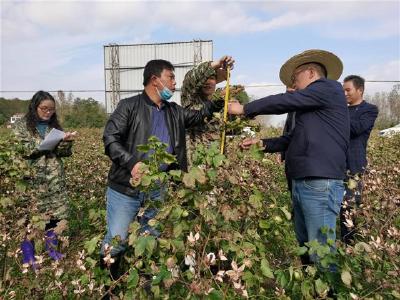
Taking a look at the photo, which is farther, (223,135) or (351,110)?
(351,110)

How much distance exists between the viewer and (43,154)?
4.00 meters

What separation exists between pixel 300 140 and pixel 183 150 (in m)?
0.88

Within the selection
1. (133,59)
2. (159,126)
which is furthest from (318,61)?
(133,59)

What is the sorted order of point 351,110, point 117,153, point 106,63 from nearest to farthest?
point 117,153 → point 351,110 → point 106,63

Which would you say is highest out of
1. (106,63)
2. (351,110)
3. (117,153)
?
(106,63)

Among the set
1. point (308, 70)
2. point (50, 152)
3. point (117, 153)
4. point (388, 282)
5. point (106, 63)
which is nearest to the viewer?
point (388, 282)

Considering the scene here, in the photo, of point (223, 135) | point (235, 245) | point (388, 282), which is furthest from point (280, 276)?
point (223, 135)

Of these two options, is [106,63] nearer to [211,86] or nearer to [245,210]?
[211,86]

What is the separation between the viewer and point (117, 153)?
9.67 ft

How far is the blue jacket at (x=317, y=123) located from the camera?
2.93 metres

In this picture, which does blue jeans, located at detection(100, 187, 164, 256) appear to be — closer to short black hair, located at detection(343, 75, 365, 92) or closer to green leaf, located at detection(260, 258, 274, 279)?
green leaf, located at detection(260, 258, 274, 279)

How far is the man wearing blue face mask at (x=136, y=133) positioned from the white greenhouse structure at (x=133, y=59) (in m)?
12.9

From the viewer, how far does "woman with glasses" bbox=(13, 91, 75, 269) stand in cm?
392

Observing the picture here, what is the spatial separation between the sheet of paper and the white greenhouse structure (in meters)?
12.4
